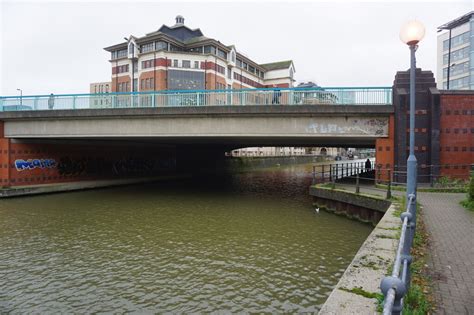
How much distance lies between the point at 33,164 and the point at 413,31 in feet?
76.7

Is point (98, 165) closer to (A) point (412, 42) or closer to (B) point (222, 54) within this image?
(A) point (412, 42)

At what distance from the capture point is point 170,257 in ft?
29.8

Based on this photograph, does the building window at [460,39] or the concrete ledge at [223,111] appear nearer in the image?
the concrete ledge at [223,111]

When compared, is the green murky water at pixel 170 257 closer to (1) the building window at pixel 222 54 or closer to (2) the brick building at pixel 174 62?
(2) the brick building at pixel 174 62

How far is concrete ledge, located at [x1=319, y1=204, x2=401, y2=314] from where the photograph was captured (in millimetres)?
4332

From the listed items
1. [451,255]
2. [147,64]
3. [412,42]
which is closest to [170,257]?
[451,255]

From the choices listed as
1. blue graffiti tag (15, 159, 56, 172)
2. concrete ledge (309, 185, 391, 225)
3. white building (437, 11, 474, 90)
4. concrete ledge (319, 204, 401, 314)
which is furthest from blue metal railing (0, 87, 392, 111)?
white building (437, 11, 474, 90)

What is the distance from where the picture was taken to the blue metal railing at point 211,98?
16.8 m

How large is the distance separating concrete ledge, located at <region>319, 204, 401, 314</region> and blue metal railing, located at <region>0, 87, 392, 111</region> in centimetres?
1032

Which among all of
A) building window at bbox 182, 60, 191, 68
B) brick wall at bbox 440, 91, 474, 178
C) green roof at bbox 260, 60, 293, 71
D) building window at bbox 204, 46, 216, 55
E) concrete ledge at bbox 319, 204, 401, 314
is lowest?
concrete ledge at bbox 319, 204, 401, 314

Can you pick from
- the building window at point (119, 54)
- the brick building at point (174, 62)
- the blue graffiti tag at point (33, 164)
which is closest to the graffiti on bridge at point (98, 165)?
the blue graffiti tag at point (33, 164)

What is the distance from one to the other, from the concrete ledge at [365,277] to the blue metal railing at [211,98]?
10322 millimetres

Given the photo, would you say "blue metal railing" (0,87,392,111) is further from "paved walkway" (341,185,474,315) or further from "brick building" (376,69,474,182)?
"paved walkway" (341,185,474,315)

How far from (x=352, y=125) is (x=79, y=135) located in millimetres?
16291
